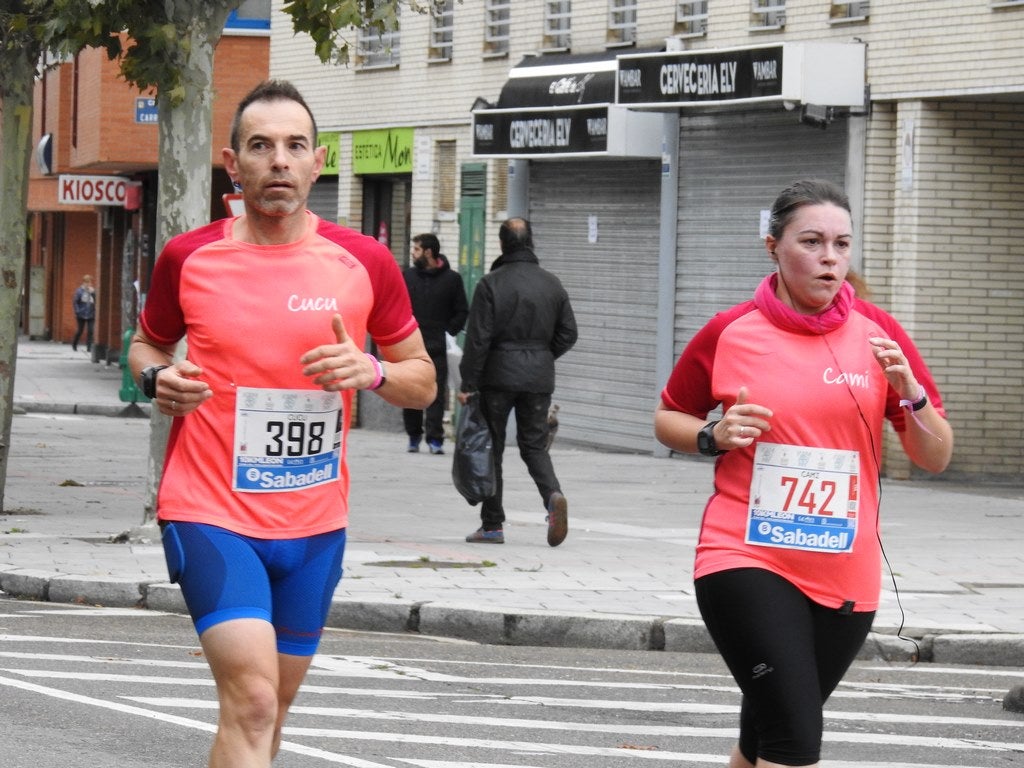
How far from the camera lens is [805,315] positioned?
5.52 meters

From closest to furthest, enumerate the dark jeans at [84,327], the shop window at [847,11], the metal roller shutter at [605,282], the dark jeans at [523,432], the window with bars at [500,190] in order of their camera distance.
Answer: the dark jeans at [523,432] → the shop window at [847,11] → the metal roller shutter at [605,282] → the window with bars at [500,190] → the dark jeans at [84,327]

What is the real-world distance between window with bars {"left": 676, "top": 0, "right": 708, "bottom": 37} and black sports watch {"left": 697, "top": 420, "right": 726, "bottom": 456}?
1835cm

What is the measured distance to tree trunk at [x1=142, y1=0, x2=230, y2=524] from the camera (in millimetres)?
14172

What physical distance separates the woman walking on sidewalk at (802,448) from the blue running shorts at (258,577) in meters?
0.91

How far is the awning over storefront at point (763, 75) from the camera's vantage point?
805 inches

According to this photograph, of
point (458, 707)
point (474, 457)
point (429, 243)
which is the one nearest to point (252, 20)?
point (429, 243)

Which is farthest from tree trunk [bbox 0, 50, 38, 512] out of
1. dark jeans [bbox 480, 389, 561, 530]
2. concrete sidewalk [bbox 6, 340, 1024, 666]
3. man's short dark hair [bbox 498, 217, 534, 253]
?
dark jeans [bbox 480, 389, 561, 530]

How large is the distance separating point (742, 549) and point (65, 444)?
19.4 m

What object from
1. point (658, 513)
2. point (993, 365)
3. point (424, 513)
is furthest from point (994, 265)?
point (424, 513)

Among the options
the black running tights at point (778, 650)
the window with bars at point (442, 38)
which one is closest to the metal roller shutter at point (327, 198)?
the window with bars at point (442, 38)

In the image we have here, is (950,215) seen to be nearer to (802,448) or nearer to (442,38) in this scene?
(442,38)

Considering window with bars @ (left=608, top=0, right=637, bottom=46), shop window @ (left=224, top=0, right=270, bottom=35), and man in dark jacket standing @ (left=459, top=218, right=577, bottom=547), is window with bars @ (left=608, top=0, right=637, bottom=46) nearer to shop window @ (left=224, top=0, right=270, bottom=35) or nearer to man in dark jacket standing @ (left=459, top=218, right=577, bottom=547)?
man in dark jacket standing @ (left=459, top=218, right=577, bottom=547)

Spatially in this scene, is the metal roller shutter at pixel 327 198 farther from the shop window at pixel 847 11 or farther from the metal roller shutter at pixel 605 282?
the shop window at pixel 847 11

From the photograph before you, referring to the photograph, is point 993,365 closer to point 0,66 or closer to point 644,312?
point 644,312
